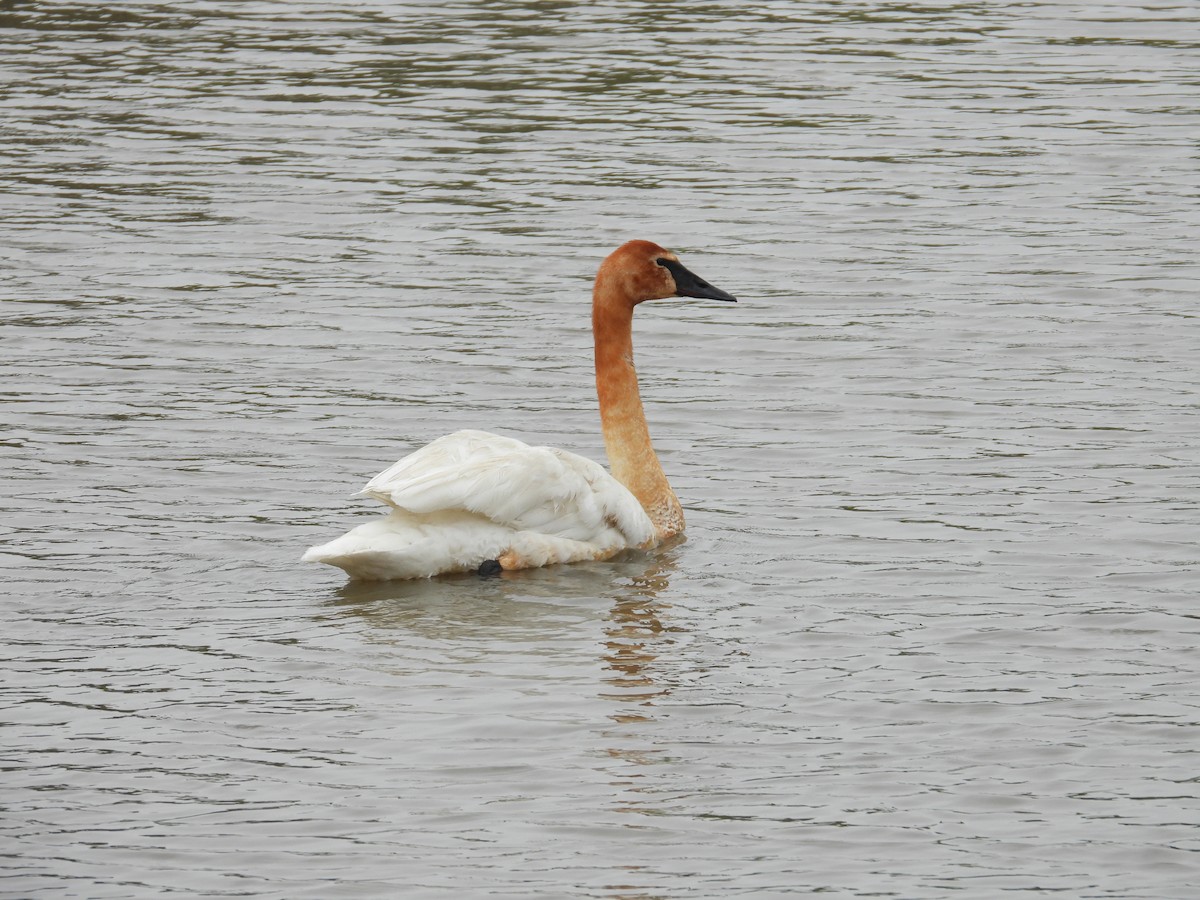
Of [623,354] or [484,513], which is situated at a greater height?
[623,354]

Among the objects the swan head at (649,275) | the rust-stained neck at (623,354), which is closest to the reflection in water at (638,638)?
the rust-stained neck at (623,354)

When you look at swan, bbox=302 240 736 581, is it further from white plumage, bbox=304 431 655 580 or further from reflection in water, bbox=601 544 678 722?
reflection in water, bbox=601 544 678 722

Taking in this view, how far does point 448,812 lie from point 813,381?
19.9ft

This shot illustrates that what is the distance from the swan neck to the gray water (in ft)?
1.23

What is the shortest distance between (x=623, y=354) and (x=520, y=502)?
1409 millimetres

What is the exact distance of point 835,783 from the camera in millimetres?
7105

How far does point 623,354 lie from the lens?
10656mm

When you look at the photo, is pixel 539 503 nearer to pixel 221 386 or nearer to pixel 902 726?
pixel 902 726

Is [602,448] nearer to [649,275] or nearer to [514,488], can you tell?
[649,275]

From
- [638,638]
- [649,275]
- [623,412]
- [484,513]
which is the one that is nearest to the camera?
[638,638]

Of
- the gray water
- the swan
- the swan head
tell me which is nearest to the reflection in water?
the gray water

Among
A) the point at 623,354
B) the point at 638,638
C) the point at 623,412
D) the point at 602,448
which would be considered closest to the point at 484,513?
the point at 638,638

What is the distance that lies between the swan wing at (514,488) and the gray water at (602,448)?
274mm

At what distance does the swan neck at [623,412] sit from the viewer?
10.3m
